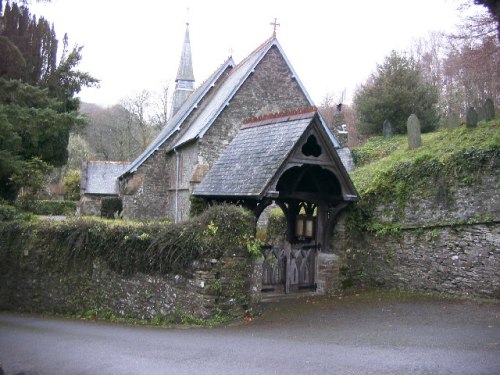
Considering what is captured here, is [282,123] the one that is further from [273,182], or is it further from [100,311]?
[100,311]

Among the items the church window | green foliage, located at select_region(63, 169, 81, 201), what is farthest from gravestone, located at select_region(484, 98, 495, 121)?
green foliage, located at select_region(63, 169, 81, 201)

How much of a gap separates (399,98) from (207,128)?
31.2 feet

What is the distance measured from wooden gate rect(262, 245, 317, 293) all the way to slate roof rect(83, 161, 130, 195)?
109 feet

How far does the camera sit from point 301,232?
13.3 metres

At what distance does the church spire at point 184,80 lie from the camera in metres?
39.2

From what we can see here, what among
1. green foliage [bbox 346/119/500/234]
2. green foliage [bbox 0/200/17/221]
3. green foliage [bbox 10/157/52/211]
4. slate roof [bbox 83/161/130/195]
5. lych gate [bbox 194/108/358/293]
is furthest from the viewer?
slate roof [bbox 83/161/130/195]

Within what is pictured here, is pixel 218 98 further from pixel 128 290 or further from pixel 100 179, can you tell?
pixel 100 179

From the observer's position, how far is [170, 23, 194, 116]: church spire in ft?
129

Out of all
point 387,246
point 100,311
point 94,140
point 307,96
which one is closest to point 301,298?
point 387,246

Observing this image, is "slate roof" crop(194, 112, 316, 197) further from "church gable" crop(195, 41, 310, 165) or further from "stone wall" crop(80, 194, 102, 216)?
"stone wall" crop(80, 194, 102, 216)

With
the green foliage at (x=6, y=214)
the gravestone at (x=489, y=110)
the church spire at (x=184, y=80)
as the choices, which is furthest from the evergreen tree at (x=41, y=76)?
the gravestone at (x=489, y=110)

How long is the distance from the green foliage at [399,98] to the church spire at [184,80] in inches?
692

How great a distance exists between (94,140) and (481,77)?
156 ft

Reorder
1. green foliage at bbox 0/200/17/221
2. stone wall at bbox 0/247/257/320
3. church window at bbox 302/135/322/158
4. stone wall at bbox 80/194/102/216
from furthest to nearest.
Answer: stone wall at bbox 80/194/102/216, green foliage at bbox 0/200/17/221, church window at bbox 302/135/322/158, stone wall at bbox 0/247/257/320
